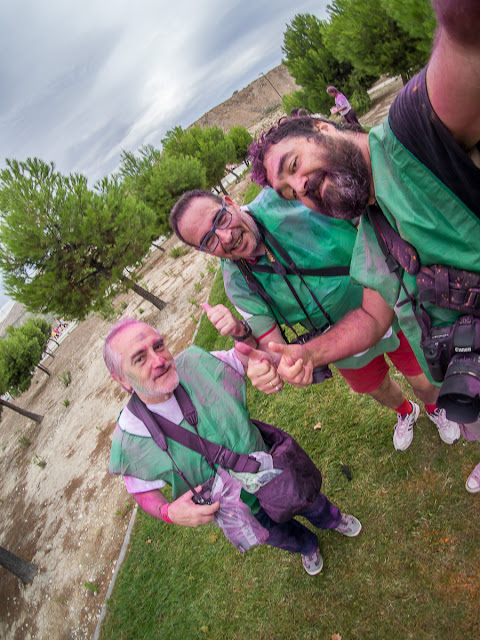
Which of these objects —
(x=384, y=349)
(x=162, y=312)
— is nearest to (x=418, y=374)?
(x=384, y=349)

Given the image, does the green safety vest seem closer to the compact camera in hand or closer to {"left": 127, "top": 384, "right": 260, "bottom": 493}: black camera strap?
{"left": 127, "top": 384, "right": 260, "bottom": 493}: black camera strap

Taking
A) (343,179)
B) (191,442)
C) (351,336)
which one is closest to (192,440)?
(191,442)

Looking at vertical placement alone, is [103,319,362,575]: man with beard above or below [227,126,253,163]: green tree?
below

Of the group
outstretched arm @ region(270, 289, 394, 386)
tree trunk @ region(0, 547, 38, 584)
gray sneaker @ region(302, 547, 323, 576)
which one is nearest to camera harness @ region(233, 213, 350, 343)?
outstretched arm @ region(270, 289, 394, 386)

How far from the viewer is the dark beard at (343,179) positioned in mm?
1459

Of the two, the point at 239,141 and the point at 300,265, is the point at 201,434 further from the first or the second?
the point at 239,141

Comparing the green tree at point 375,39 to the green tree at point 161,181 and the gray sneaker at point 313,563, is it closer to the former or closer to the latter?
the green tree at point 161,181

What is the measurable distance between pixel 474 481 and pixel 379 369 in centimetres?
105

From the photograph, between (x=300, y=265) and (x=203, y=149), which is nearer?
(x=300, y=265)

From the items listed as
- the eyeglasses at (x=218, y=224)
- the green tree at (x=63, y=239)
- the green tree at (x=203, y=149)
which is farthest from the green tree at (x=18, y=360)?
the eyeglasses at (x=218, y=224)

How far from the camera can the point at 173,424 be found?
2.33 meters

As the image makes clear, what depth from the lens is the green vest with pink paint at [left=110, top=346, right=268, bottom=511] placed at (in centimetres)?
231

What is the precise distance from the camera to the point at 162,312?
12.7m

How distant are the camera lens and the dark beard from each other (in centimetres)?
68
